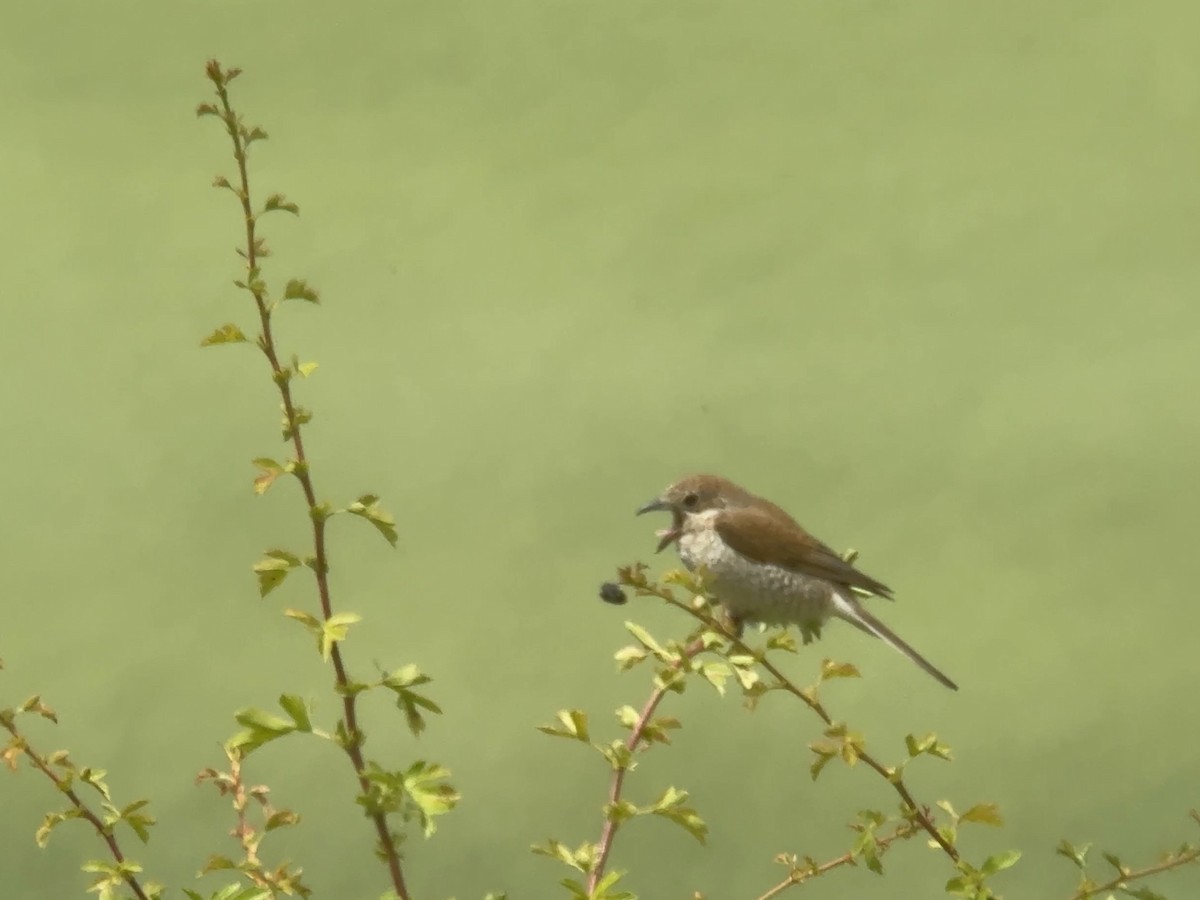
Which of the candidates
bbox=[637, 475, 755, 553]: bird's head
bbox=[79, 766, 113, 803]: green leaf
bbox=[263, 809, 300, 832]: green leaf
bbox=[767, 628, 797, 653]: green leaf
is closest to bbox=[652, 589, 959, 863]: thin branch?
bbox=[767, 628, 797, 653]: green leaf

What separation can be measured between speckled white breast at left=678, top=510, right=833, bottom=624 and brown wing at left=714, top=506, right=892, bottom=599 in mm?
11

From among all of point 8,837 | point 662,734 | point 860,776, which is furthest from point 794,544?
point 8,837

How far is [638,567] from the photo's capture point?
1.21 m

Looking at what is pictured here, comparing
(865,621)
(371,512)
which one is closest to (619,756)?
(371,512)

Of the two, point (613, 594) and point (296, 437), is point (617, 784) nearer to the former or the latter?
point (613, 594)

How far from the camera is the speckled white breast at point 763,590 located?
1869mm

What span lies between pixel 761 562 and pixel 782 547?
0.04 m

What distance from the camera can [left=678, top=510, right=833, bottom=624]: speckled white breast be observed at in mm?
1869

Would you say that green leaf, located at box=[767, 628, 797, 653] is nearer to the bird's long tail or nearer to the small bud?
the small bud

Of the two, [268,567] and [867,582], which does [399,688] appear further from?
[867,582]

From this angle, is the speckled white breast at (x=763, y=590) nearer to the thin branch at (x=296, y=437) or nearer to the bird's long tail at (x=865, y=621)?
the bird's long tail at (x=865, y=621)

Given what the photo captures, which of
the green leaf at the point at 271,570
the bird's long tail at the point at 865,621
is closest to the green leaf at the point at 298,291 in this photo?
the green leaf at the point at 271,570

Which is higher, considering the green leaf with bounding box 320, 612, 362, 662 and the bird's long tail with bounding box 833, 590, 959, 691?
the bird's long tail with bounding box 833, 590, 959, 691

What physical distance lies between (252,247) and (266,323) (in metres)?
0.05
